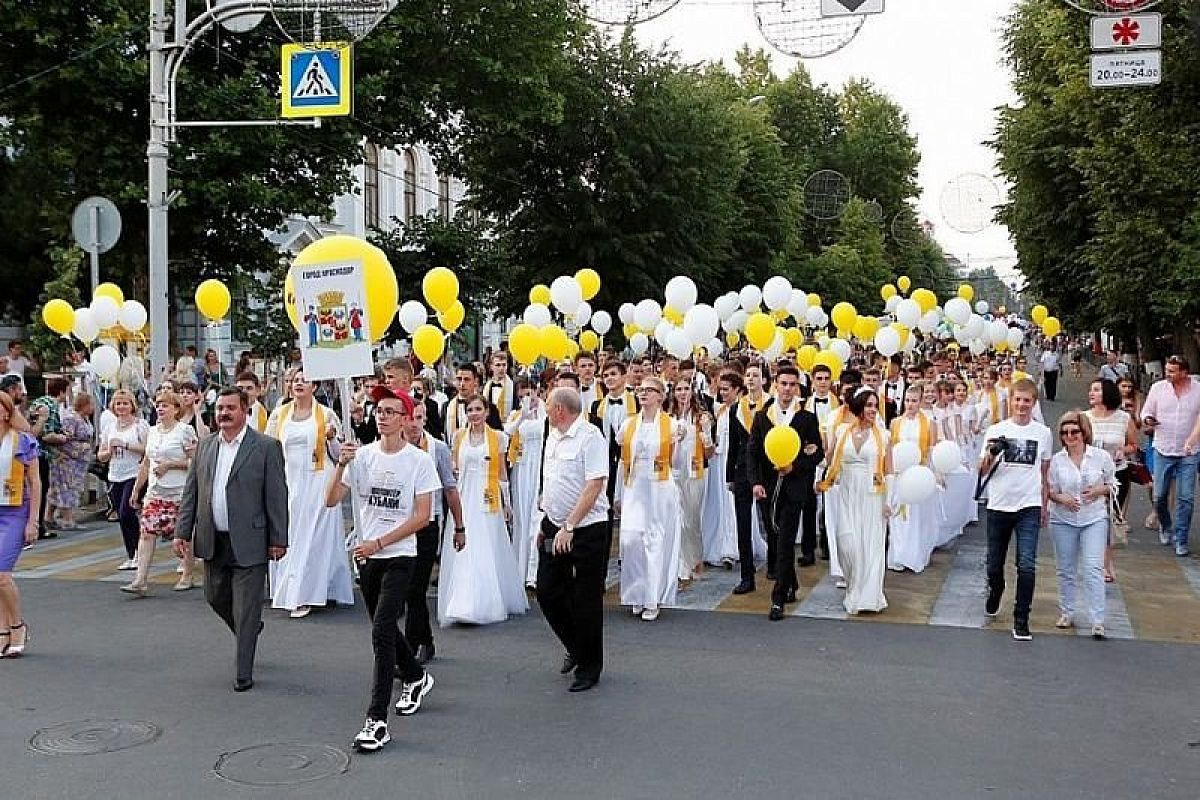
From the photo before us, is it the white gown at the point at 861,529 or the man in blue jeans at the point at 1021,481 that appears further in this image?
the white gown at the point at 861,529

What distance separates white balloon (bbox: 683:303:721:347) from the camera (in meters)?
15.5

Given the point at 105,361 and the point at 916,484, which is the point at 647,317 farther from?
the point at 916,484

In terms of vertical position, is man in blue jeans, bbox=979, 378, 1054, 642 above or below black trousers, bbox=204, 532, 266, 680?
above

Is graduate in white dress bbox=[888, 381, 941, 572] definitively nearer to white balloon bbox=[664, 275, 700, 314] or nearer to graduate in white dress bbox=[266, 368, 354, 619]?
graduate in white dress bbox=[266, 368, 354, 619]

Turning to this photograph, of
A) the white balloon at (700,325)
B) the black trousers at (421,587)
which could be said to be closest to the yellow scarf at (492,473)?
the black trousers at (421,587)

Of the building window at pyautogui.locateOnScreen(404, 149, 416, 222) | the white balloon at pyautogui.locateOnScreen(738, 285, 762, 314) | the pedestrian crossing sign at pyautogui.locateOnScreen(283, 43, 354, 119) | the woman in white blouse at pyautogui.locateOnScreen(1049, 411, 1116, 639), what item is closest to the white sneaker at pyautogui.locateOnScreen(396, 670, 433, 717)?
the woman in white blouse at pyautogui.locateOnScreen(1049, 411, 1116, 639)

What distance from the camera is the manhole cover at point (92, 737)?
6.15 metres

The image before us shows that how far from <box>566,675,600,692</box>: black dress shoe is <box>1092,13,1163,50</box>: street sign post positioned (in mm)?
6434

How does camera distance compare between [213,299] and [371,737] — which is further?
[213,299]

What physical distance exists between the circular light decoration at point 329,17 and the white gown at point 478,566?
4.53 metres

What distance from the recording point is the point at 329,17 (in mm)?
11938

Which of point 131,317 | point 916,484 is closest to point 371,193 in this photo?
point 131,317

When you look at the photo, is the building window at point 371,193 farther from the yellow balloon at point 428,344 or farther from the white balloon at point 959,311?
the yellow balloon at point 428,344

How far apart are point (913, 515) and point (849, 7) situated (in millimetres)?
5026
